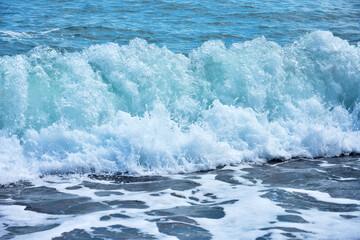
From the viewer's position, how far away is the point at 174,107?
777 cm

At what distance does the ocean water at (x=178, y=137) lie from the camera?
4.74m

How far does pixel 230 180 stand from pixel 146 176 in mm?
1092

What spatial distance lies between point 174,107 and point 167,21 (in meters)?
5.18

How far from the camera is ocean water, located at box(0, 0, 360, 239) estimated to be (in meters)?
4.74

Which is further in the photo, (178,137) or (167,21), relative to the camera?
(167,21)

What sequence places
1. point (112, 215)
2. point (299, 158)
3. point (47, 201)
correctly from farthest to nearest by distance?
point (299, 158) → point (47, 201) → point (112, 215)

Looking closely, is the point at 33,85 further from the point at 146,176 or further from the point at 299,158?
the point at 299,158

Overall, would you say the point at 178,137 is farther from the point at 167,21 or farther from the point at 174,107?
the point at 167,21

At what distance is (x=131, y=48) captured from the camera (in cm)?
829

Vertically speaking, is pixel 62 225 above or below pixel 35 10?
below

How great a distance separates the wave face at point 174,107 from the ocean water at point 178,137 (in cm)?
2

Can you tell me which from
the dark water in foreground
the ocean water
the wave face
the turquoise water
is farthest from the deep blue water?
the dark water in foreground

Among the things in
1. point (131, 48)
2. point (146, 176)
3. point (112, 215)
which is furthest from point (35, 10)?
point (112, 215)

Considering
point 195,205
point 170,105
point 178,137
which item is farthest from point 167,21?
point 195,205
